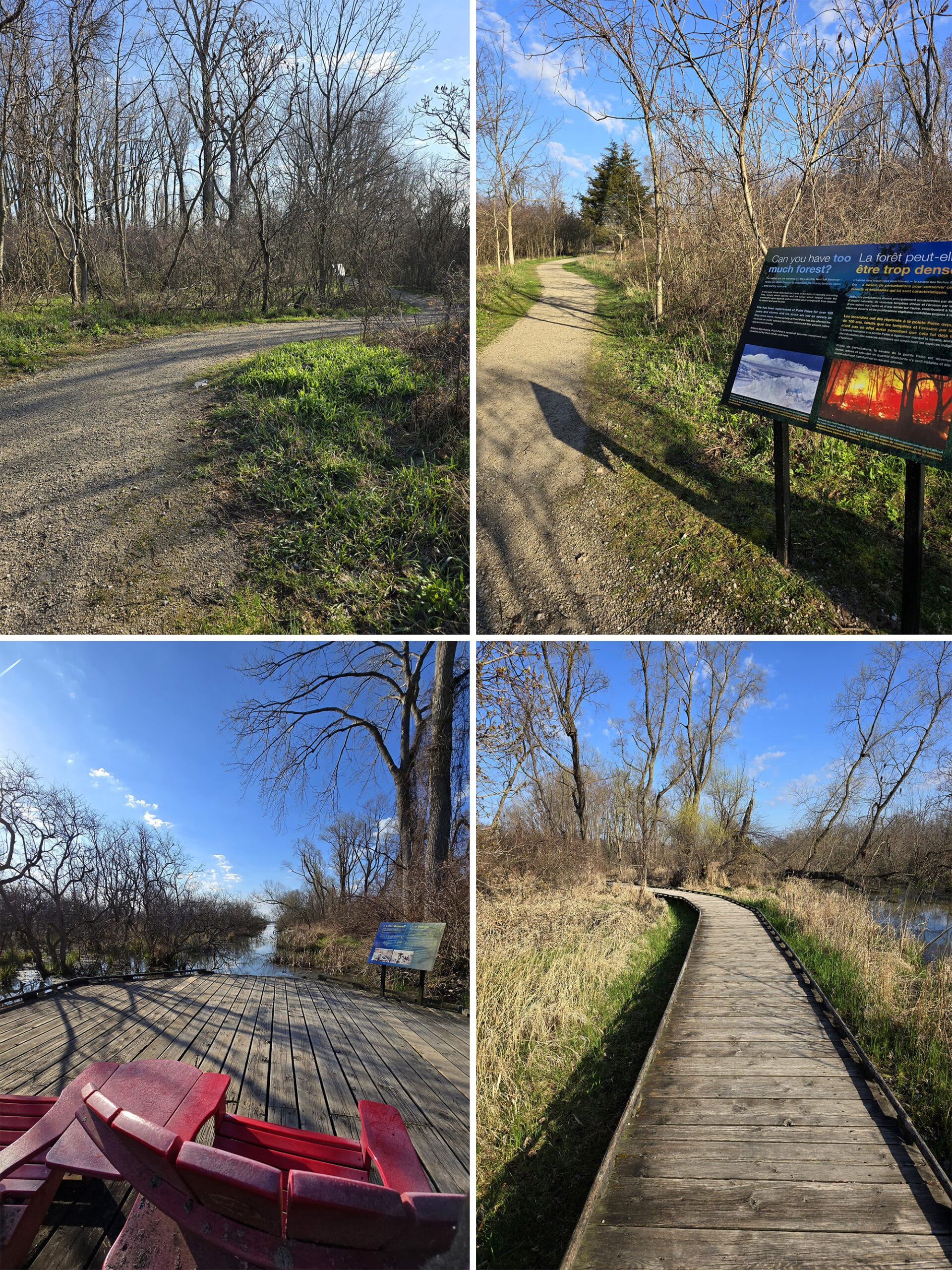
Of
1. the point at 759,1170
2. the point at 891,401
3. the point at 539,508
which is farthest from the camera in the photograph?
the point at 539,508

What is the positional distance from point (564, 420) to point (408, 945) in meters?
7.02

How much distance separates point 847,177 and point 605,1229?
1285 cm

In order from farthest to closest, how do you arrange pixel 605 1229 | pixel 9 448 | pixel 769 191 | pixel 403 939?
pixel 769 191 < pixel 9 448 < pixel 403 939 < pixel 605 1229

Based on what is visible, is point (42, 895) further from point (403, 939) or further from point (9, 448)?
point (9, 448)

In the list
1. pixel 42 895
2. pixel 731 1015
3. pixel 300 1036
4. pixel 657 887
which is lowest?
pixel 657 887

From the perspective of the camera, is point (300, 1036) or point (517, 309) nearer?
Result: point (300, 1036)

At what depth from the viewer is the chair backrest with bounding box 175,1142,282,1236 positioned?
1.82 m

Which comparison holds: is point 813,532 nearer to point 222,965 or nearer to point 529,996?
point 529,996

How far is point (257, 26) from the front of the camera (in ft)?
47.9

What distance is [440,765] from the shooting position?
4.13 m

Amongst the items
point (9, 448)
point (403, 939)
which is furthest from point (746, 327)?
point (9, 448)

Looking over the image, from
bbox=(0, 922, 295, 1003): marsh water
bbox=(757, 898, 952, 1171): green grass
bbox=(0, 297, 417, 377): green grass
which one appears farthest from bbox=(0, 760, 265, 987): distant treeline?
bbox=(0, 297, 417, 377): green grass

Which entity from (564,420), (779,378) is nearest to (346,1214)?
(779,378)

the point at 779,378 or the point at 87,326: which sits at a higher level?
the point at 87,326
